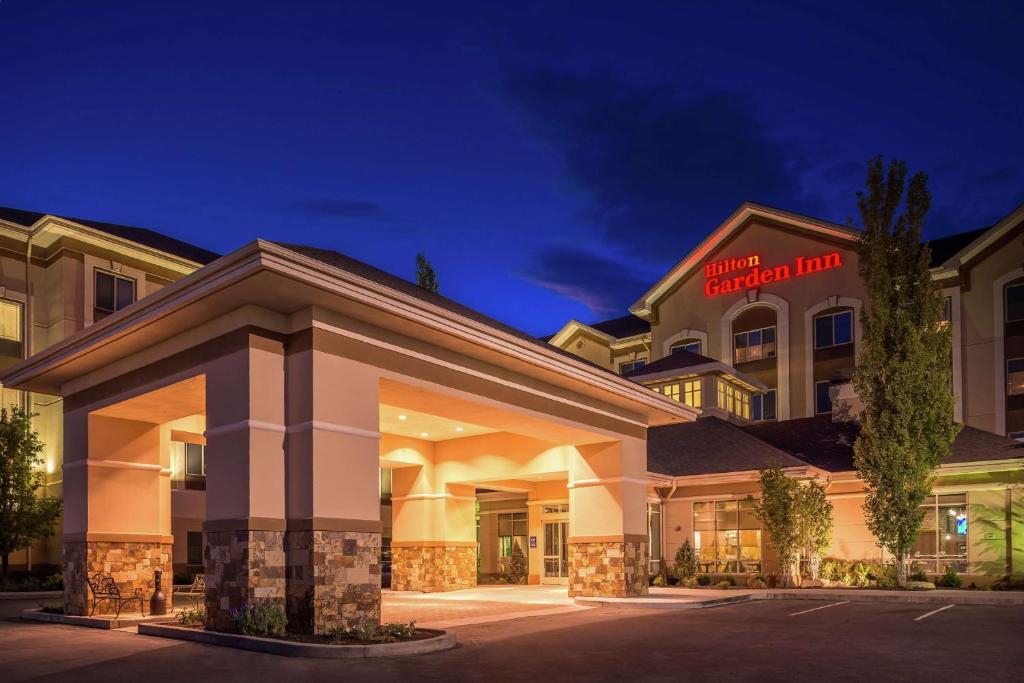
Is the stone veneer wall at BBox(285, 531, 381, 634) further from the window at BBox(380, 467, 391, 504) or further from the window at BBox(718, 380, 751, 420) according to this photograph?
the window at BBox(380, 467, 391, 504)

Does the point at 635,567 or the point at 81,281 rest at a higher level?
the point at 81,281

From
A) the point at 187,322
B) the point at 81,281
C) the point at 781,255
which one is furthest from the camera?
the point at 781,255

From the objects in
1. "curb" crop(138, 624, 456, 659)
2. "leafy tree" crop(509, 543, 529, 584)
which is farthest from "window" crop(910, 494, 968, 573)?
"curb" crop(138, 624, 456, 659)

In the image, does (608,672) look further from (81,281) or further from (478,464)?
A: (81,281)

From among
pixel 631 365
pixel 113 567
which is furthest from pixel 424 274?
pixel 113 567

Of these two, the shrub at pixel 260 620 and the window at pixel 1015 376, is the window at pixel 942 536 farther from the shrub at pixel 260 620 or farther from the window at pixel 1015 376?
the shrub at pixel 260 620

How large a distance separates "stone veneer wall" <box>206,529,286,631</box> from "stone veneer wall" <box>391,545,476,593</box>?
45.4 feet

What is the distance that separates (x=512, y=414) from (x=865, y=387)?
15.2m

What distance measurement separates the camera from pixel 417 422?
78.7ft

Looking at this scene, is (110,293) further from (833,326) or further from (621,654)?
(833,326)

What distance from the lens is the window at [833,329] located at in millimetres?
47281

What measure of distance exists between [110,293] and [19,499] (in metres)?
9.26

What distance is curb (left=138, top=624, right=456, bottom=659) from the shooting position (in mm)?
13094

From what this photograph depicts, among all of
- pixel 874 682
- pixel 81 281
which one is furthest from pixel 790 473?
pixel 81 281
